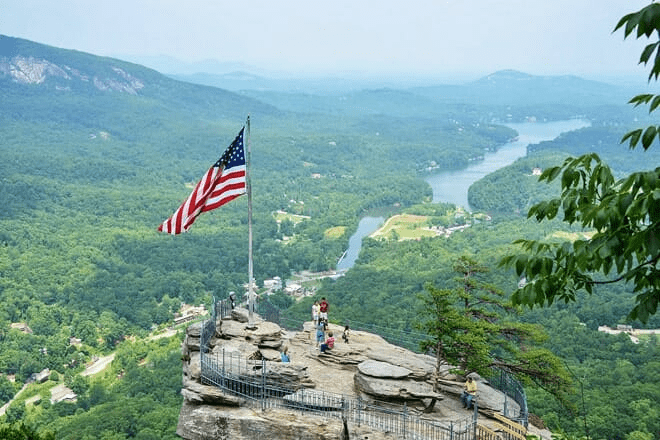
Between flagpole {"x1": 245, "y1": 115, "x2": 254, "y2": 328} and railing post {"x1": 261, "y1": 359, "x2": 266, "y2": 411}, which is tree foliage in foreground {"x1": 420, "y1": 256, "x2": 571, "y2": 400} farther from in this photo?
flagpole {"x1": 245, "y1": 115, "x2": 254, "y2": 328}

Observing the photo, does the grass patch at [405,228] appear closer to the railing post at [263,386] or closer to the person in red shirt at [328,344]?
the person in red shirt at [328,344]

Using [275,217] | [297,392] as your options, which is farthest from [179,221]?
[275,217]

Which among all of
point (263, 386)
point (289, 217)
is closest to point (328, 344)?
point (263, 386)

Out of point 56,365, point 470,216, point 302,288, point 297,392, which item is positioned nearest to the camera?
point 297,392

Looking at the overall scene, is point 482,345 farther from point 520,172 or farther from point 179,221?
point 520,172

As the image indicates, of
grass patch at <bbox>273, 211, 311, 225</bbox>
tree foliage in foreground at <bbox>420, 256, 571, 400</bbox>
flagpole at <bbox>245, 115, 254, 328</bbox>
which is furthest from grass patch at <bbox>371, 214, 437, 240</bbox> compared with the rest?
tree foliage in foreground at <bbox>420, 256, 571, 400</bbox>

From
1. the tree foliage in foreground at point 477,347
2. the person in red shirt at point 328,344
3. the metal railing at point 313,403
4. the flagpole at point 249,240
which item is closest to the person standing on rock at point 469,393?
the tree foliage in foreground at point 477,347
